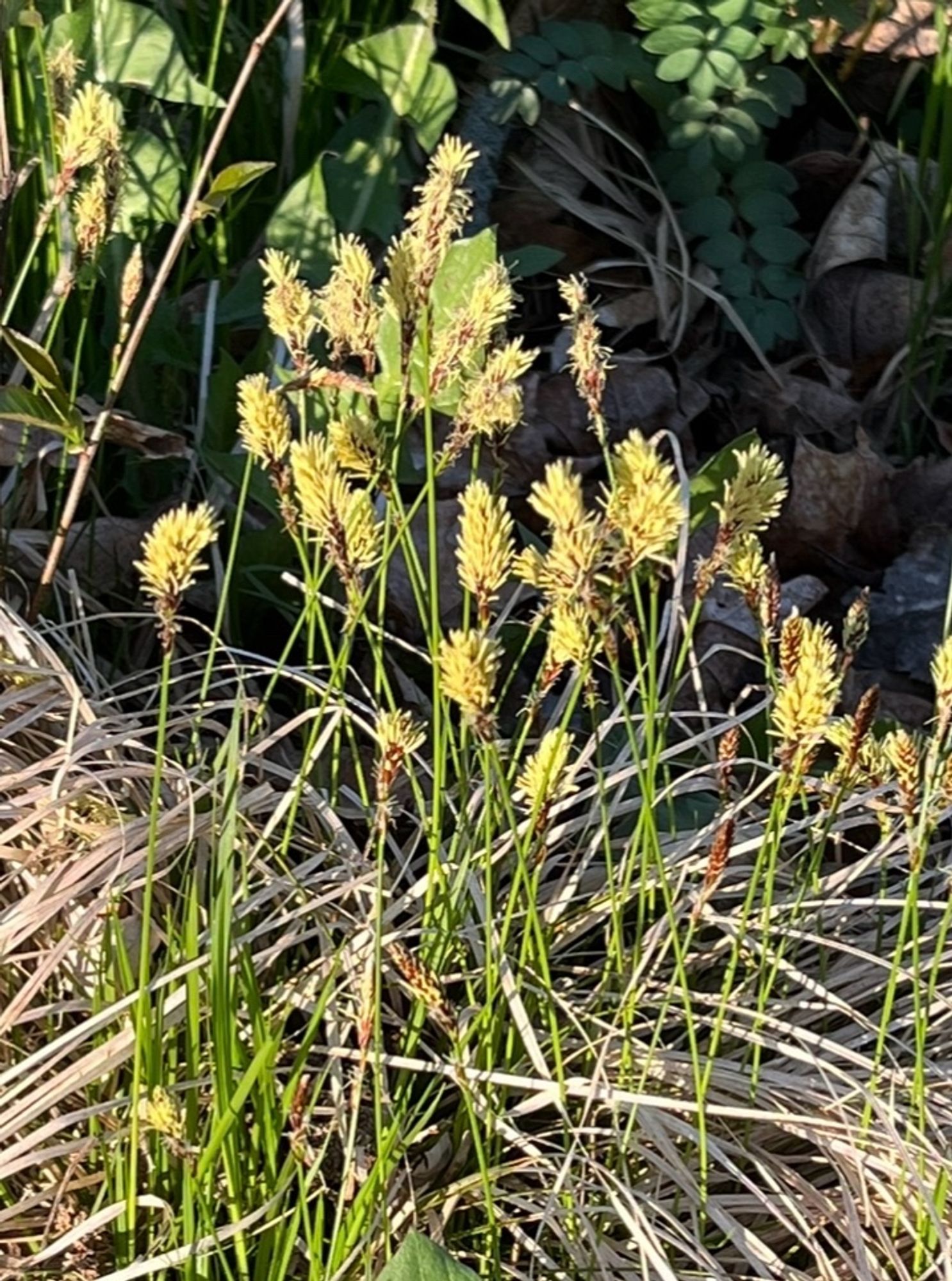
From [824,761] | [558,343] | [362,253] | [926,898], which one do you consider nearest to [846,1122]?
[926,898]

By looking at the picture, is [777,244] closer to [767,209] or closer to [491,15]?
[767,209]

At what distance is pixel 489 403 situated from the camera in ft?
3.37

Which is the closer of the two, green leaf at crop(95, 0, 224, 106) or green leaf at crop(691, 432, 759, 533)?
green leaf at crop(691, 432, 759, 533)

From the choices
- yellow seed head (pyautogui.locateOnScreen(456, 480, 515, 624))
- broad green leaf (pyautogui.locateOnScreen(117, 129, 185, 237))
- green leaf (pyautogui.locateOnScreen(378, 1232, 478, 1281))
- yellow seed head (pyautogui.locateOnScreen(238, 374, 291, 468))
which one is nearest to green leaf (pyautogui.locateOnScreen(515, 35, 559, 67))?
broad green leaf (pyautogui.locateOnScreen(117, 129, 185, 237))

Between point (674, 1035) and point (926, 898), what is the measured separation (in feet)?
0.97

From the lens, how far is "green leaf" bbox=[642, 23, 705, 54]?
6.38ft

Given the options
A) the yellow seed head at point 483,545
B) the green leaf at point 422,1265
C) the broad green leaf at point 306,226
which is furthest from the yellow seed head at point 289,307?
the broad green leaf at point 306,226

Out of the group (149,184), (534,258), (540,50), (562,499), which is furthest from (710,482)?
(540,50)

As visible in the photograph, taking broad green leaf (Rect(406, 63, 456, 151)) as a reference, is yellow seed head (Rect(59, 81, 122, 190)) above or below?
above

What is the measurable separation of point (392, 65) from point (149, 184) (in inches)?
12.5

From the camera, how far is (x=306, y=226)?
175 cm

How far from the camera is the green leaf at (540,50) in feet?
6.61

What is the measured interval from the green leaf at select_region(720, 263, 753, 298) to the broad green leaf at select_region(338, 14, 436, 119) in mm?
487

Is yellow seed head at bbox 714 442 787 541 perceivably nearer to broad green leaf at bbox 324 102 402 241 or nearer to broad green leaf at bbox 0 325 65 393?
broad green leaf at bbox 0 325 65 393
